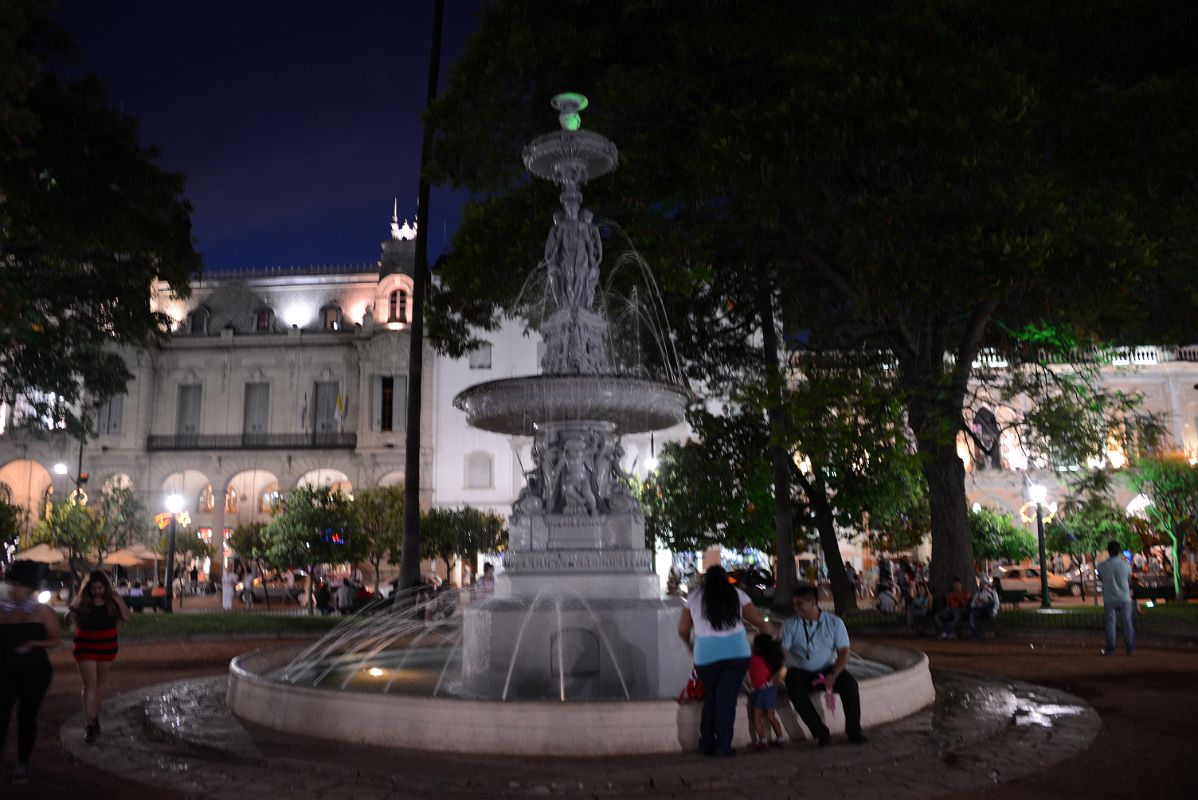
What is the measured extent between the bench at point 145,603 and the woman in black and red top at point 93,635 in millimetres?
22465

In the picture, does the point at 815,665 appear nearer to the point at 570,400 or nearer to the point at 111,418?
the point at 570,400

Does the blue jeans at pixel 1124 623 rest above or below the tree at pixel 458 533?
below

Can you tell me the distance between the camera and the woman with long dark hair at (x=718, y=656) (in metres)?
6.22

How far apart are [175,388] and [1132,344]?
42062 mm

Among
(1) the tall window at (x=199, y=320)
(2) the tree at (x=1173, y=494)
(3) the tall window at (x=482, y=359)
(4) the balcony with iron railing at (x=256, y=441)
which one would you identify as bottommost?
(2) the tree at (x=1173, y=494)

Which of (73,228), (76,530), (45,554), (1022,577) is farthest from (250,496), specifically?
(1022,577)

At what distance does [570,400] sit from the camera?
30.2 ft

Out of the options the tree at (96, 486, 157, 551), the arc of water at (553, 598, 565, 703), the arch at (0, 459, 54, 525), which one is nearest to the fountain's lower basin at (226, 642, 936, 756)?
the arc of water at (553, 598, 565, 703)

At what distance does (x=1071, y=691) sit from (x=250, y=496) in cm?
4337

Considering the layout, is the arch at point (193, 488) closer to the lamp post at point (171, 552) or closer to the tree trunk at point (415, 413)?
the lamp post at point (171, 552)

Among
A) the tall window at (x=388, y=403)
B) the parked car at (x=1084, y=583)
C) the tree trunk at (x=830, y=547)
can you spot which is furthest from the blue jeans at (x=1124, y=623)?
the tall window at (x=388, y=403)

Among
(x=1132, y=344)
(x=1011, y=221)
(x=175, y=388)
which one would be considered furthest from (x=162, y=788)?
(x=175, y=388)

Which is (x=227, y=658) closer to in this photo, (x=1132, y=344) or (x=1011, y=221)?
(x=1011, y=221)

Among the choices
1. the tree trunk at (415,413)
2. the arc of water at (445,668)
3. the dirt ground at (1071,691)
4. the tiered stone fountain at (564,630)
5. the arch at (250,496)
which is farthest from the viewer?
the arch at (250,496)
